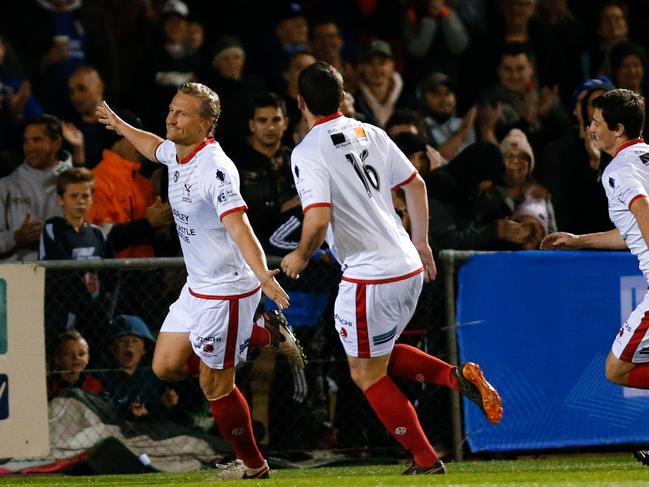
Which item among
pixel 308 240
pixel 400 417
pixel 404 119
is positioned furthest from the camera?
pixel 404 119

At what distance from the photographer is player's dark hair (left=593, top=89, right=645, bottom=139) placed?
7.51 metres

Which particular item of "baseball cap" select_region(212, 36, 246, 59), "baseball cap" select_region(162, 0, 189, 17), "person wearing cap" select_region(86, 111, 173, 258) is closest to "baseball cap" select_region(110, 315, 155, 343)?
"person wearing cap" select_region(86, 111, 173, 258)

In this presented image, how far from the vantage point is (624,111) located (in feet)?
24.6

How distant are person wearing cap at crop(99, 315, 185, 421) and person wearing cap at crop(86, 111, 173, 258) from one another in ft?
2.62

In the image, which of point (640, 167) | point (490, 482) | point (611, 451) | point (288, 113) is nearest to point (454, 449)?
point (611, 451)

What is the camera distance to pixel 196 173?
24.7 feet

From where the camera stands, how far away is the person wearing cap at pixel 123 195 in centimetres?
969

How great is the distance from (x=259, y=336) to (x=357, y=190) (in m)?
1.24

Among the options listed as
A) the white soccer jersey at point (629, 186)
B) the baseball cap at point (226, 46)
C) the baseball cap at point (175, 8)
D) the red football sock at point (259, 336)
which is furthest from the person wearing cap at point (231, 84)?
the white soccer jersey at point (629, 186)

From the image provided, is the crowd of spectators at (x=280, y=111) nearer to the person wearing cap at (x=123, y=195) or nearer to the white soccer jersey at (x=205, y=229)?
the person wearing cap at (x=123, y=195)

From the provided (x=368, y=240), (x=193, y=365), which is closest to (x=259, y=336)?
(x=193, y=365)

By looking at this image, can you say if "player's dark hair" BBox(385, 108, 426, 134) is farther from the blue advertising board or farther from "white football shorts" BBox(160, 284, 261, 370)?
"white football shorts" BBox(160, 284, 261, 370)

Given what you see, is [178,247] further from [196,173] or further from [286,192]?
[196,173]

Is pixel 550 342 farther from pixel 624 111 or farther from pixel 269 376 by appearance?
pixel 624 111
